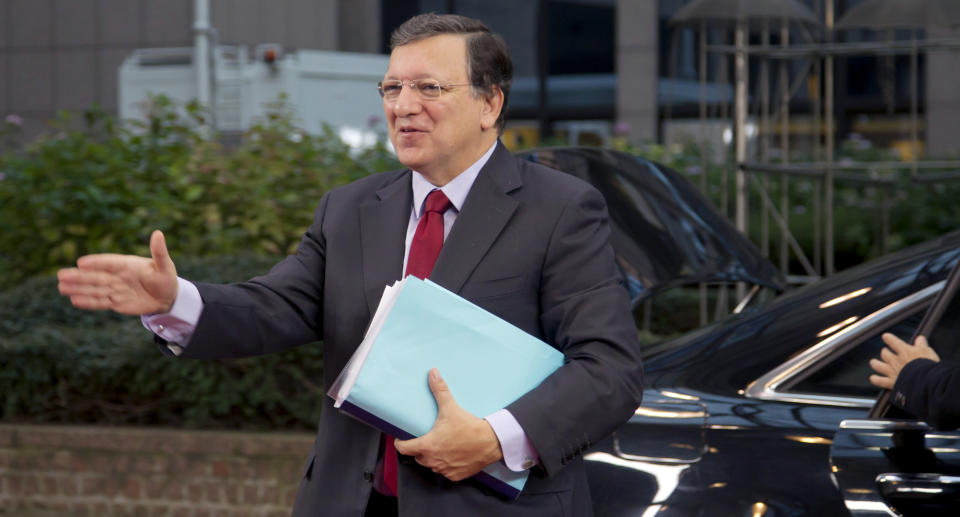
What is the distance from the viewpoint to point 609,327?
2070 mm

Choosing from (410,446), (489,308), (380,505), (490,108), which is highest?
(490,108)

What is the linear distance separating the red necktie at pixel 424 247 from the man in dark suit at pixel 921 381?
94cm

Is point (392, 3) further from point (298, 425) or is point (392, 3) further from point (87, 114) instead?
point (298, 425)

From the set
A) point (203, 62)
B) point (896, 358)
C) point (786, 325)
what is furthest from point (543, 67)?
point (896, 358)

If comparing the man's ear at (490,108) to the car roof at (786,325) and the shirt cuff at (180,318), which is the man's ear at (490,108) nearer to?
the shirt cuff at (180,318)

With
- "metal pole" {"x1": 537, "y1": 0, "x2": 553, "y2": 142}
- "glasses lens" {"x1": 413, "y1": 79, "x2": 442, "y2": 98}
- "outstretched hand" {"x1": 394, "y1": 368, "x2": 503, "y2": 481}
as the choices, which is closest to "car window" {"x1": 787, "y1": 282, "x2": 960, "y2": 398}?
"outstretched hand" {"x1": 394, "y1": 368, "x2": 503, "y2": 481}

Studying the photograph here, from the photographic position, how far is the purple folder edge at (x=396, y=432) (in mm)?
1967

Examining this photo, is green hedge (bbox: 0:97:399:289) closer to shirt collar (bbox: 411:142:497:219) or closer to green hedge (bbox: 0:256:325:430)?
green hedge (bbox: 0:256:325:430)

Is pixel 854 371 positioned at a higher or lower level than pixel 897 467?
higher

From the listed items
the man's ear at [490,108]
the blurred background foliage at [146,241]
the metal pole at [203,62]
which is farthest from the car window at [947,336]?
the metal pole at [203,62]

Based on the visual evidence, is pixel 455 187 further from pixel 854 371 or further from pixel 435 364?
pixel 854 371

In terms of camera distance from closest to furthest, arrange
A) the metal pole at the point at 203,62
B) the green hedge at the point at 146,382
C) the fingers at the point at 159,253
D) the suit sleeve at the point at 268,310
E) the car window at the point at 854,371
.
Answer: the fingers at the point at 159,253 < the suit sleeve at the point at 268,310 < the car window at the point at 854,371 < the green hedge at the point at 146,382 < the metal pole at the point at 203,62

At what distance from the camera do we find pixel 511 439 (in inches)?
77.9

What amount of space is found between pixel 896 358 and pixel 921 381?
0.12 meters
